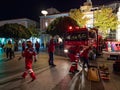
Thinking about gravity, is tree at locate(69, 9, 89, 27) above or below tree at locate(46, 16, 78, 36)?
above

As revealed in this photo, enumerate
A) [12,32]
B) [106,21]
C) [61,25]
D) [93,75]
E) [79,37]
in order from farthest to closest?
[61,25], [106,21], [12,32], [79,37], [93,75]

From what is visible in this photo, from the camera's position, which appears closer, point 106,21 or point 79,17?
point 106,21

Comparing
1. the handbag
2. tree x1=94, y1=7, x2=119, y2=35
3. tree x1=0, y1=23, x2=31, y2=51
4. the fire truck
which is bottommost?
the handbag

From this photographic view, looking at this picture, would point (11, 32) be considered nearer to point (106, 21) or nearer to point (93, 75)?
point (106, 21)

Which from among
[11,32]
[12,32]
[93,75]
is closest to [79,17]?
[12,32]

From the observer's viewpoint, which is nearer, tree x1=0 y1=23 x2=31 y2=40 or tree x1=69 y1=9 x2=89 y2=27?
tree x1=0 y1=23 x2=31 y2=40

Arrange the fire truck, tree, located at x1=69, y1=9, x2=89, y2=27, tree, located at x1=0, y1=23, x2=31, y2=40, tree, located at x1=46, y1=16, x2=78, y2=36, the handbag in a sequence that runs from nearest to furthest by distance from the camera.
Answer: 1. the handbag
2. the fire truck
3. tree, located at x1=0, y1=23, x2=31, y2=40
4. tree, located at x1=46, y1=16, x2=78, y2=36
5. tree, located at x1=69, y1=9, x2=89, y2=27

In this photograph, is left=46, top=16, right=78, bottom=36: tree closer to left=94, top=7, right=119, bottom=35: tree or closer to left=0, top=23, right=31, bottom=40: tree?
left=94, top=7, right=119, bottom=35: tree

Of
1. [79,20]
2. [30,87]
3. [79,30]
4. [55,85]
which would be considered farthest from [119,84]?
[79,20]

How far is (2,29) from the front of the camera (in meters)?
40.1

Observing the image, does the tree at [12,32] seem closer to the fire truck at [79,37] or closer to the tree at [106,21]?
the tree at [106,21]

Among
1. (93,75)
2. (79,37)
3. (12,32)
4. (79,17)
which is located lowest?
(93,75)

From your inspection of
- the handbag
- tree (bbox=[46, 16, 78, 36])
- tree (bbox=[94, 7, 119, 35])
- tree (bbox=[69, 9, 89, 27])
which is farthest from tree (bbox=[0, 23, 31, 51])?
the handbag

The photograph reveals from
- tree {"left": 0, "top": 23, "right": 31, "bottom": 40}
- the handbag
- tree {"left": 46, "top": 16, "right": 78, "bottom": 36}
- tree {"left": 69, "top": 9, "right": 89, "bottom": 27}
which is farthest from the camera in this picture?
tree {"left": 69, "top": 9, "right": 89, "bottom": 27}
